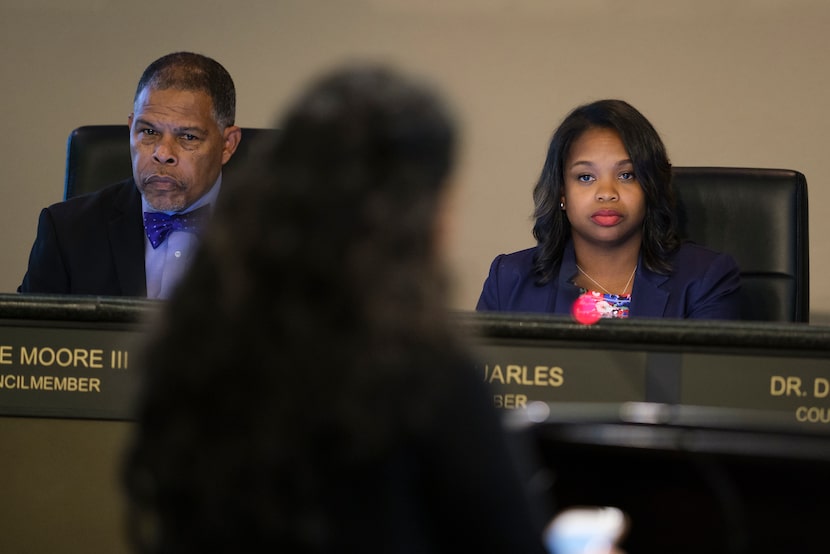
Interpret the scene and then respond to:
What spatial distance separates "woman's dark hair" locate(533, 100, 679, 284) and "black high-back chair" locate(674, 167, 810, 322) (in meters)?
0.14

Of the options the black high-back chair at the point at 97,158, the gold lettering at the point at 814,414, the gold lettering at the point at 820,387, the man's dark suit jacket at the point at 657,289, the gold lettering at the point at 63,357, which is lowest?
the gold lettering at the point at 814,414

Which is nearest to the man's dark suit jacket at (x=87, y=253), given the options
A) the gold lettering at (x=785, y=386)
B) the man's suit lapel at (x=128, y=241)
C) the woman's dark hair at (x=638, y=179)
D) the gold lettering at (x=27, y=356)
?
the man's suit lapel at (x=128, y=241)

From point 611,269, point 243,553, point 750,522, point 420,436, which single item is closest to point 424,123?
point 420,436

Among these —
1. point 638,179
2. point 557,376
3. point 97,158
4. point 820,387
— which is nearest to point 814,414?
point 820,387

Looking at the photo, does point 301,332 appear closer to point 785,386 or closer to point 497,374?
point 497,374

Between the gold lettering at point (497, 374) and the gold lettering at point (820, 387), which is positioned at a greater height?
the gold lettering at point (497, 374)

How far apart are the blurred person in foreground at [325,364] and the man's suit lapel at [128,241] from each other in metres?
1.81

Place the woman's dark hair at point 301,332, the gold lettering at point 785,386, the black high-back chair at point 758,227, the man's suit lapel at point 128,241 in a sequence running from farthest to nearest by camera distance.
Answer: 1. the black high-back chair at point 758,227
2. the man's suit lapel at point 128,241
3. the gold lettering at point 785,386
4. the woman's dark hair at point 301,332

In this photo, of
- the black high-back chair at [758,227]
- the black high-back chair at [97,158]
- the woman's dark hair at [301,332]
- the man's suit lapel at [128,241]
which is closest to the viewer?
A: the woman's dark hair at [301,332]

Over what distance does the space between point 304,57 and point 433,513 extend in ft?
10.4

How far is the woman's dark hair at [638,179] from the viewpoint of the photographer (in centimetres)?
285

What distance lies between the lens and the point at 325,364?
37.4 inches

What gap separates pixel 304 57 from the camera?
13.2 ft

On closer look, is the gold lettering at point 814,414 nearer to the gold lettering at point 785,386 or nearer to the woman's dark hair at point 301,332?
→ the gold lettering at point 785,386
